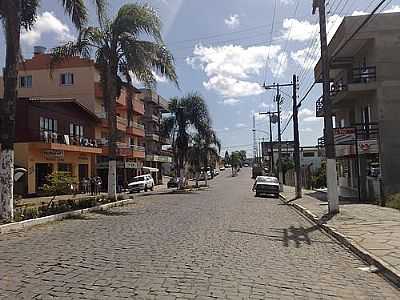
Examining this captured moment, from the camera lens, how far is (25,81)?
54.0 meters

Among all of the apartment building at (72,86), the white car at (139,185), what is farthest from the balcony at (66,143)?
the white car at (139,185)

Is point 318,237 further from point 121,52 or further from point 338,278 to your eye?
point 121,52

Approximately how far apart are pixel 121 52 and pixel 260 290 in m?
20.1

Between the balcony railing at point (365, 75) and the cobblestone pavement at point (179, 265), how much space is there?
1551 cm

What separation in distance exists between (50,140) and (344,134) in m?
23.6

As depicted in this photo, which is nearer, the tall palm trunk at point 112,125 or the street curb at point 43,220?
the street curb at point 43,220

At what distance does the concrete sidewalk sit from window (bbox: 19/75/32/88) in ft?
135

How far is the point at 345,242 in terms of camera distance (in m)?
12.2

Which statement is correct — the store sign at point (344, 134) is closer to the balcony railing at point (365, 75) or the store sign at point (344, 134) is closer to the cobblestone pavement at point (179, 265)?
the balcony railing at point (365, 75)

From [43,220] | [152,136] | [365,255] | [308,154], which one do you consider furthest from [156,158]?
[365,255]

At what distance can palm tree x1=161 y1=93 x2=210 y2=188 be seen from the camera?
47938 mm

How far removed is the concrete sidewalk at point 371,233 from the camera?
9309 mm

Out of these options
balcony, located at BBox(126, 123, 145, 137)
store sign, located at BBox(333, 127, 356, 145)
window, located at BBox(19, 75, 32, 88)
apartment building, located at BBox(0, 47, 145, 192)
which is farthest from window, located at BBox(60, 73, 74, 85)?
store sign, located at BBox(333, 127, 356, 145)

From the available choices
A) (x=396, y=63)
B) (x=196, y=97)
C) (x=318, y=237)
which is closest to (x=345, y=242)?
(x=318, y=237)
